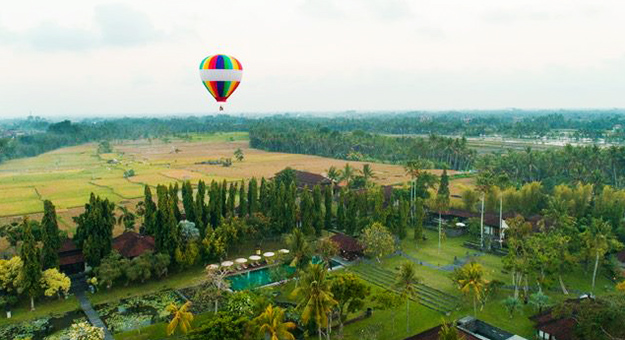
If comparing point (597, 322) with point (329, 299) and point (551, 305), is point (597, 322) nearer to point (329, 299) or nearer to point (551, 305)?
point (551, 305)

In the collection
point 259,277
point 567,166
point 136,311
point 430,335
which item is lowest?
A: point 259,277

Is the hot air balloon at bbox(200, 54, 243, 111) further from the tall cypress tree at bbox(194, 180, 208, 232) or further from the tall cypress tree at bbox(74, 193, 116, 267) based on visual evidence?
the tall cypress tree at bbox(74, 193, 116, 267)

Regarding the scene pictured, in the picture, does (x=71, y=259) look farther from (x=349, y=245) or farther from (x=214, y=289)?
(x=349, y=245)

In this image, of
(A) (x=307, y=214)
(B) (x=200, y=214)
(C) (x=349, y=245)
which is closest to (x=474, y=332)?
(C) (x=349, y=245)

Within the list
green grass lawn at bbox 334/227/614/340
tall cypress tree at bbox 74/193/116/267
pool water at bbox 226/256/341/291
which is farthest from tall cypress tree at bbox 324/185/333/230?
tall cypress tree at bbox 74/193/116/267

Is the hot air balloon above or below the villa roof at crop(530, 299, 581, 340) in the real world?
above

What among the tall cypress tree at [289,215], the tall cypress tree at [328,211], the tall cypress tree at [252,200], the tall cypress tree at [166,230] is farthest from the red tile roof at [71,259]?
the tall cypress tree at [328,211]
